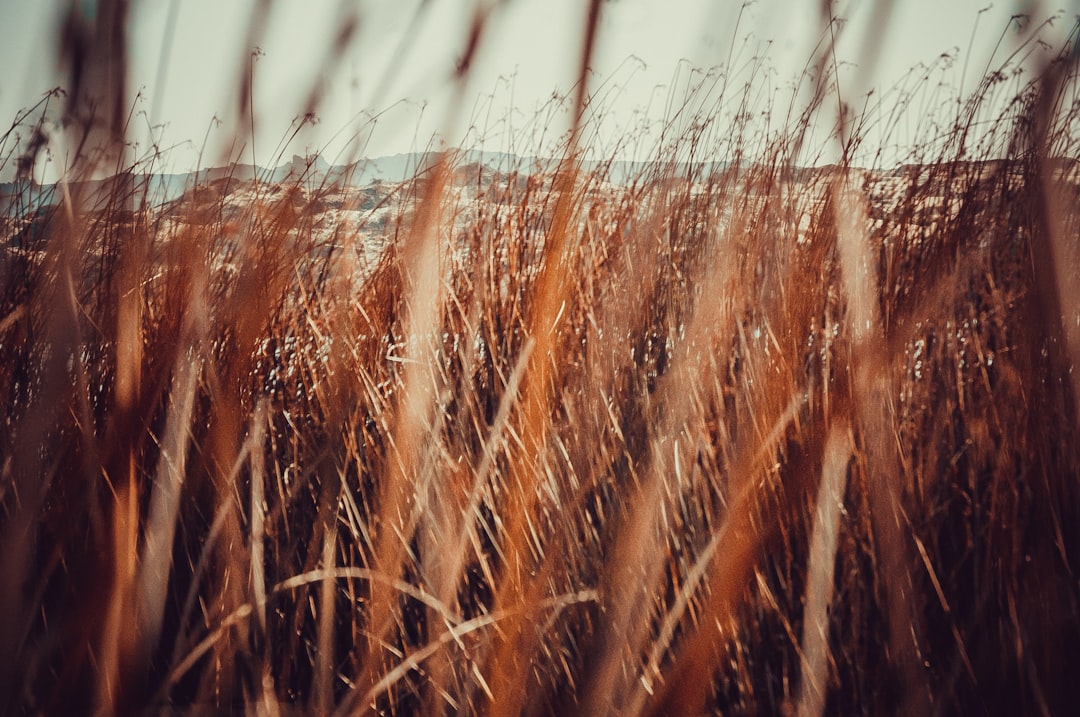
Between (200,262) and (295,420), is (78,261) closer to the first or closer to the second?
(200,262)

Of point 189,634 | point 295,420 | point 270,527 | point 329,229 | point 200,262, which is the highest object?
point 329,229

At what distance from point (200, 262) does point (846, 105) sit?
83cm

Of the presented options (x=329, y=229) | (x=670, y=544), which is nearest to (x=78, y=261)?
(x=329, y=229)

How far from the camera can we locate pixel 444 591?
2.20 ft

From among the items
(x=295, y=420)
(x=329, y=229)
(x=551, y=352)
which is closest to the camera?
(x=551, y=352)

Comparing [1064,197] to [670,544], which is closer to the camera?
[670,544]

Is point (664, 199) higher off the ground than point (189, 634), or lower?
higher

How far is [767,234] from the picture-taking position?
3.08 feet

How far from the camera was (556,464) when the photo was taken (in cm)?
74

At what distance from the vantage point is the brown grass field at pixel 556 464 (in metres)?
0.64

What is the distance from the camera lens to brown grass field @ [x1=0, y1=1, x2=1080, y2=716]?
0.64 m

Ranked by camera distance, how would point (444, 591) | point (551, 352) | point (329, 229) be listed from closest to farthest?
point (444, 591), point (551, 352), point (329, 229)

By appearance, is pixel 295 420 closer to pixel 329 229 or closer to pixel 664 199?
pixel 329 229

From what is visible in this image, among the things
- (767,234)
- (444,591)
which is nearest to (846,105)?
(767,234)
